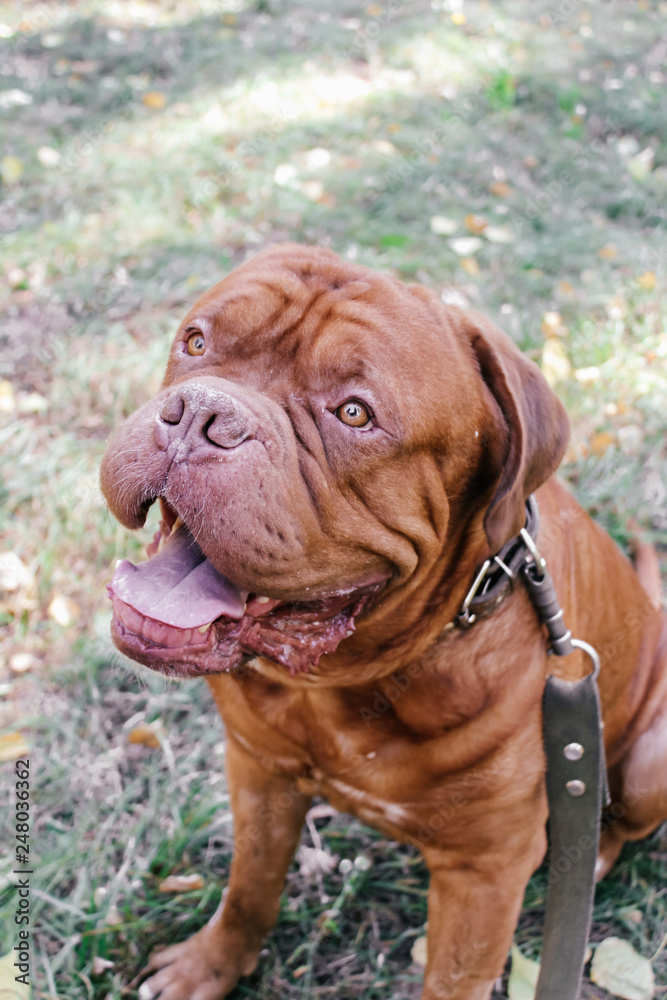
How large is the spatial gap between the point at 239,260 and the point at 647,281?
225cm

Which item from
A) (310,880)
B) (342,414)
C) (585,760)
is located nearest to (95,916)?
(310,880)

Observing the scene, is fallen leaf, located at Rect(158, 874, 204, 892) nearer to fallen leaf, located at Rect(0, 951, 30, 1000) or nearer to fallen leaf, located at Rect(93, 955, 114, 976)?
fallen leaf, located at Rect(93, 955, 114, 976)

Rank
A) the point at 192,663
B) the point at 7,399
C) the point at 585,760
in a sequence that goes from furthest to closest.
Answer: the point at 7,399
the point at 585,760
the point at 192,663

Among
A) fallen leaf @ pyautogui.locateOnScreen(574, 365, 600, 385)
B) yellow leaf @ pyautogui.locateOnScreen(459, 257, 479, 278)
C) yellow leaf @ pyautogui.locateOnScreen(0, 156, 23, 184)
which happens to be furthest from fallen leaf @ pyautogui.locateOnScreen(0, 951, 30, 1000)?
yellow leaf @ pyautogui.locateOnScreen(0, 156, 23, 184)

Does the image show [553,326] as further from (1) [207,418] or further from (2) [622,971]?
(1) [207,418]

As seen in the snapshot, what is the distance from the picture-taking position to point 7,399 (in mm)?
3930

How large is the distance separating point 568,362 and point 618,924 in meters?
2.54

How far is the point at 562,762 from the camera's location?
6.56 ft

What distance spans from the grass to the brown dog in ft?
2.08

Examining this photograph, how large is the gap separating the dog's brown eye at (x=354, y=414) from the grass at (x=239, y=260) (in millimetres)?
1554

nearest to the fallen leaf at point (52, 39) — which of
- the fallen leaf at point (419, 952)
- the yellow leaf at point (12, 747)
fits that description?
the yellow leaf at point (12, 747)

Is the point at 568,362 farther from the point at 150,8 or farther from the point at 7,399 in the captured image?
the point at 150,8

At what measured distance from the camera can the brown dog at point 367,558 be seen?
5.59ft

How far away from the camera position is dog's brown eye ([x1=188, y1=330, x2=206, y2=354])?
6.57 ft
